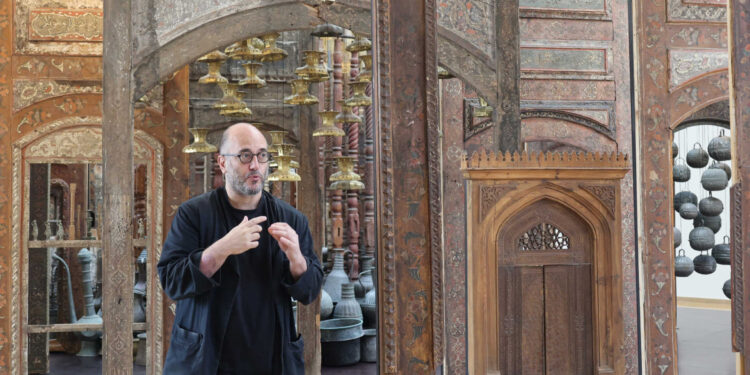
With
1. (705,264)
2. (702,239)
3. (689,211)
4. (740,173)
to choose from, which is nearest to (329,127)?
(740,173)

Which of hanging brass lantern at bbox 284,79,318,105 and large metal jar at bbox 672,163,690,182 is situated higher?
hanging brass lantern at bbox 284,79,318,105

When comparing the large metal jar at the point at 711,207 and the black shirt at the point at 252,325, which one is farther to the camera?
the large metal jar at the point at 711,207

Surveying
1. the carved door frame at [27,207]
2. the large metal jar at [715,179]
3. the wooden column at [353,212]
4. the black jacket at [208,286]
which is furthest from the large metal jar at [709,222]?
the black jacket at [208,286]

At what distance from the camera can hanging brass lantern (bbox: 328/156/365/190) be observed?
6.54 m

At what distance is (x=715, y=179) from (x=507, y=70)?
7.34 metres

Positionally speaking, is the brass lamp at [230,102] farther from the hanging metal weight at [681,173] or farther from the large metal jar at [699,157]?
the large metal jar at [699,157]

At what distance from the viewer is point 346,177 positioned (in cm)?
652

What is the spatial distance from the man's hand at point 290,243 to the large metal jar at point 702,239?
407 inches

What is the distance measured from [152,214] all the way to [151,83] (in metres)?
1.84

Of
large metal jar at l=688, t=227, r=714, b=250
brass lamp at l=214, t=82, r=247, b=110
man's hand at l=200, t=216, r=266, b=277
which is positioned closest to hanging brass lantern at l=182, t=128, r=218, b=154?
brass lamp at l=214, t=82, r=247, b=110

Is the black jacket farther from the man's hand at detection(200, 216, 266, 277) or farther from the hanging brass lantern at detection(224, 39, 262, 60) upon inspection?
the hanging brass lantern at detection(224, 39, 262, 60)

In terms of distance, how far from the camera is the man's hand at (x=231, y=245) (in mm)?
2246

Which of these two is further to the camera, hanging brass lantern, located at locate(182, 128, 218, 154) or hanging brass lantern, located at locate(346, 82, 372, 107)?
hanging brass lantern, located at locate(182, 128, 218, 154)

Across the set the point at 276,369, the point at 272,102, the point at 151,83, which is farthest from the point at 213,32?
the point at 272,102
